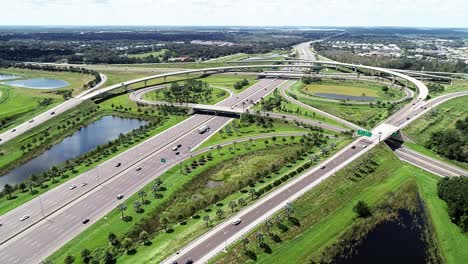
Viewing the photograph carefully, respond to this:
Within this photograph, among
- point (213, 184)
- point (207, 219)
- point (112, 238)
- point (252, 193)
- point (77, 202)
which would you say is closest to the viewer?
point (112, 238)

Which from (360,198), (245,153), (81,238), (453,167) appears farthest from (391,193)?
(81,238)

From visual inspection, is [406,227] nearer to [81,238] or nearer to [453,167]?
[453,167]

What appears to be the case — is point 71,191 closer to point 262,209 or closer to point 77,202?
point 77,202

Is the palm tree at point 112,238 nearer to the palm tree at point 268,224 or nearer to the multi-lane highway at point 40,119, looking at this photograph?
the palm tree at point 268,224

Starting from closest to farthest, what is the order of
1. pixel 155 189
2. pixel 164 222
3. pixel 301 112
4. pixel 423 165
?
pixel 164 222 → pixel 155 189 → pixel 423 165 → pixel 301 112

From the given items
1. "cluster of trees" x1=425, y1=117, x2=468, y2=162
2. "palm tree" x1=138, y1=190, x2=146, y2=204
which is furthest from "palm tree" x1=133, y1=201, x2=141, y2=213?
"cluster of trees" x1=425, y1=117, x2=468, y2=162

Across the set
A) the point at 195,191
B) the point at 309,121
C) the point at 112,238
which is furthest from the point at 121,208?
the point at 309,121
